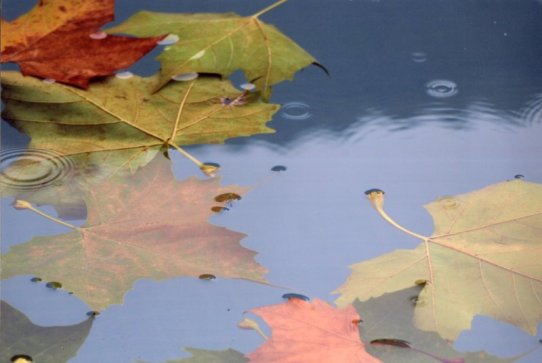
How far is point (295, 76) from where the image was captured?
2.85 ft

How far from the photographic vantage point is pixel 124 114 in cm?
77

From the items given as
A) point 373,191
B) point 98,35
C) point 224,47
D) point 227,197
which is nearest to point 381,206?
point 373,191

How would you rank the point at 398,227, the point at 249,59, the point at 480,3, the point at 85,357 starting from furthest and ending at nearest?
the point at 480,3
the point at 249,59
the point at 398,227
the point at 85,357

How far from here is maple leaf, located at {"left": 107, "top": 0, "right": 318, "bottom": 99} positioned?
2.70ft

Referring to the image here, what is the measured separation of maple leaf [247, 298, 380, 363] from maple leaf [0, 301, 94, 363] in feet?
0.41

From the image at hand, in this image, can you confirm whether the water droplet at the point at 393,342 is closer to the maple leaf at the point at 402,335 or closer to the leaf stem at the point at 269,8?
the maple leaf at the point at 402,335

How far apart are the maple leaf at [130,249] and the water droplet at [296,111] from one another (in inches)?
6.4

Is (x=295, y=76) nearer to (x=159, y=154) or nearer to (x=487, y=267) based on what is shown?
(x=159, y=154)

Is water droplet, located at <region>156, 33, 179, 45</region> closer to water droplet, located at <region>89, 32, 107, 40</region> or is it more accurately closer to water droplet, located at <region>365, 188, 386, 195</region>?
water droplet, located at <region>89, 32, 107, 40</region>

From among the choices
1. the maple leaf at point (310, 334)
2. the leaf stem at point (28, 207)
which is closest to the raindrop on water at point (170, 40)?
the leaf stem at point (28, 207)

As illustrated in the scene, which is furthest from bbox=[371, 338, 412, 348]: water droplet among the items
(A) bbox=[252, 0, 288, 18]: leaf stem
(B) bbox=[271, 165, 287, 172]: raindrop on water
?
(A) bbox=[252, 0, 288, 18]: leaf stem

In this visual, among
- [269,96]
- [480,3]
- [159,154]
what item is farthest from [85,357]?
[480,3]

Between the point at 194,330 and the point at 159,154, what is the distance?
0.20 meters

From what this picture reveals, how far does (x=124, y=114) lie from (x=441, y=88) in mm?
329
